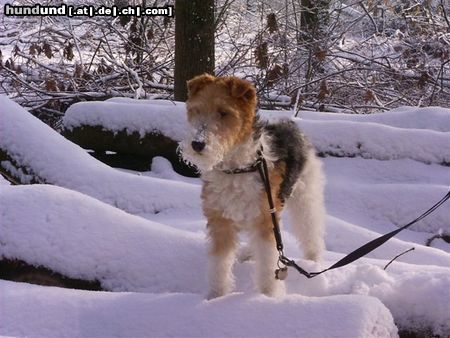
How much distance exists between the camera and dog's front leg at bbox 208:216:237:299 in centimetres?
288

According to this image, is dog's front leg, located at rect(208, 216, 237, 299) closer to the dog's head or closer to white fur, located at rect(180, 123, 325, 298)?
white fur, located at rect(180, 123, 325, 298)

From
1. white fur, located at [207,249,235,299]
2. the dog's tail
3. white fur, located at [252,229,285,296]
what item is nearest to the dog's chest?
white fur, located at [252,229,285,296]

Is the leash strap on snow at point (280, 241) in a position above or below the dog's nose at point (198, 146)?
below

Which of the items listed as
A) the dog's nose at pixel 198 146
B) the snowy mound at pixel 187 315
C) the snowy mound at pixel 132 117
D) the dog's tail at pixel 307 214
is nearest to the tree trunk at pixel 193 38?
the snowy mound at pixel 132 117

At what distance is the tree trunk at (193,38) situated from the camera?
6.66m

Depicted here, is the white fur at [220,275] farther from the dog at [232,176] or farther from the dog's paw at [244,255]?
the dog's paw at [244,255]

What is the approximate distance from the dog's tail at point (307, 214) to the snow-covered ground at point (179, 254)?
0.46 ft

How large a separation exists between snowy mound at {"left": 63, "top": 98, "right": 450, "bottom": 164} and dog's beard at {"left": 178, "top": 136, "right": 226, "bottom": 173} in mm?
2750

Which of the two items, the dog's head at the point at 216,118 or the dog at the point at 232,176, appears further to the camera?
the dog at the point at 232,176

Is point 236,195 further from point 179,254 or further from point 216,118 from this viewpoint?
point 179,254

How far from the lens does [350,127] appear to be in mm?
5723

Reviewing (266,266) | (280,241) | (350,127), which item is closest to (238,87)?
(280,241)

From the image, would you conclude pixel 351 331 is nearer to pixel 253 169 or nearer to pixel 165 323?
pixel 165 323

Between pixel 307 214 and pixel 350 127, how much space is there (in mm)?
2404
